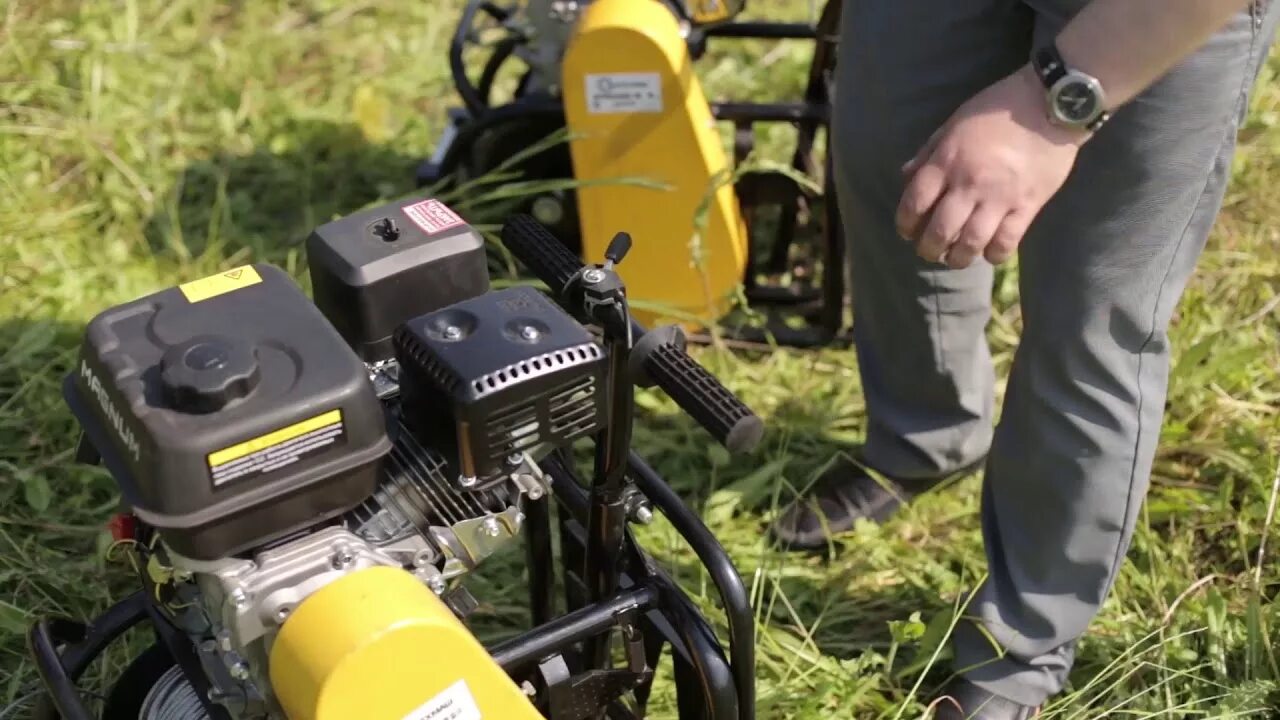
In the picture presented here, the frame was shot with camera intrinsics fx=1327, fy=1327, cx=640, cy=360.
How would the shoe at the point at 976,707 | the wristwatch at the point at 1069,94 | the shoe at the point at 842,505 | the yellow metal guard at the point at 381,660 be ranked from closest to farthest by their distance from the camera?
the yellow metal guard at the point at 381,660 → the wristwatch at the point at 1069,94 → the shoe at the point at 976,707 → the shoe at the point at 842,505

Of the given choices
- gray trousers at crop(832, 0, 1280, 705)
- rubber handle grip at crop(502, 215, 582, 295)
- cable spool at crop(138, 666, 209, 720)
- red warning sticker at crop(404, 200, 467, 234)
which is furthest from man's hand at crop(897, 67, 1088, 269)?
cable spool at crop(138, 666, 209, 720)

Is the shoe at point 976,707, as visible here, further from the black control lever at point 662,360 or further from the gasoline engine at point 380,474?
the black control lever at point 662,360

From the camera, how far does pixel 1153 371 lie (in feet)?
5.13

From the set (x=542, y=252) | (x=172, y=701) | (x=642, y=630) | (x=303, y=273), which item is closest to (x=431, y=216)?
(x=542, y=252)

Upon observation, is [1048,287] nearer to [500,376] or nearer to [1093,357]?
[1093,357]

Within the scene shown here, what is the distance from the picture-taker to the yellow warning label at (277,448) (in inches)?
42.9

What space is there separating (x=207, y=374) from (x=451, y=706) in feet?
1.13

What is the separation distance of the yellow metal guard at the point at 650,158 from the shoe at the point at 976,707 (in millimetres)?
796

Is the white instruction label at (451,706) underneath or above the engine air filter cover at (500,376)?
underneath

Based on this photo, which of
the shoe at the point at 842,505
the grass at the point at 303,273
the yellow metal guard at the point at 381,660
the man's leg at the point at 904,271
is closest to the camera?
the yellow metal guard at the point at 381,660

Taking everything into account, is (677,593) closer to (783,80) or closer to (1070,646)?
(1070,646)

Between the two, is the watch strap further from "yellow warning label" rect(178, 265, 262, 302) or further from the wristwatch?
"yellow warning label" rect(178, 265, 262, 302)

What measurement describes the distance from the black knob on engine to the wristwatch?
2.42 ft

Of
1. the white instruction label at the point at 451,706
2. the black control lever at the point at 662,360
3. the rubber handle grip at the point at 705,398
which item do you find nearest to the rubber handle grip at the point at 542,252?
the black control lever at the point at 662,360
